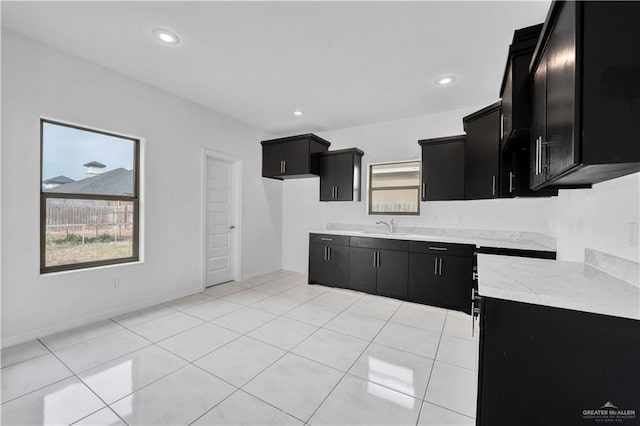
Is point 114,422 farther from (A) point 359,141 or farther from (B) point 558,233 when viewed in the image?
(A) point 359,141

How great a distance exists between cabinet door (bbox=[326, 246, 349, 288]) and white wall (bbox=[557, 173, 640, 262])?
8.43ft

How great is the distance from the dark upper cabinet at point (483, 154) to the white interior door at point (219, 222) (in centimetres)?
364

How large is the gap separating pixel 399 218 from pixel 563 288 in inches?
119

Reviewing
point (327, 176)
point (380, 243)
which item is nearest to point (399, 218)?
point (380, 243)

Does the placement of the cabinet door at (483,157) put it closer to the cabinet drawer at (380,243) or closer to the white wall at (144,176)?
the cabinet drawer at (380,243)

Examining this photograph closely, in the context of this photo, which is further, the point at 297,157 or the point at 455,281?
the point at 297,157

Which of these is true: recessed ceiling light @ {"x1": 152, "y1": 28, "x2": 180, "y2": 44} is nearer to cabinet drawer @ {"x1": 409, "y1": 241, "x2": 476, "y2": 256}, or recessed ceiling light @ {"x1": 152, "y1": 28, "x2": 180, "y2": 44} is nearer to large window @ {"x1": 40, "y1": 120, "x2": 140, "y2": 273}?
large window @ {"x1": 40, "y1": 120, "x2": 140, "y2": 273}

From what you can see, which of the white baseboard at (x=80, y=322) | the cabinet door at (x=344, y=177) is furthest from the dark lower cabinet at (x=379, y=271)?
the white baseboard at (x=80, y=322)

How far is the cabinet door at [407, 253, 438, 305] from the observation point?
3.42 m

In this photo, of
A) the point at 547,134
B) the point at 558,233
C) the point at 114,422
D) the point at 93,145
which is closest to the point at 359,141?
the point at 558,233

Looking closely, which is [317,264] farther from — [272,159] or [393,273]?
[272,159]

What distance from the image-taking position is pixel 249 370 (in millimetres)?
2039

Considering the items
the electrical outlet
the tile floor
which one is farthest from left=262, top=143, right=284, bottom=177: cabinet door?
the electrical outlet

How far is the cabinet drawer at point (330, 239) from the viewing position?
4160mm
